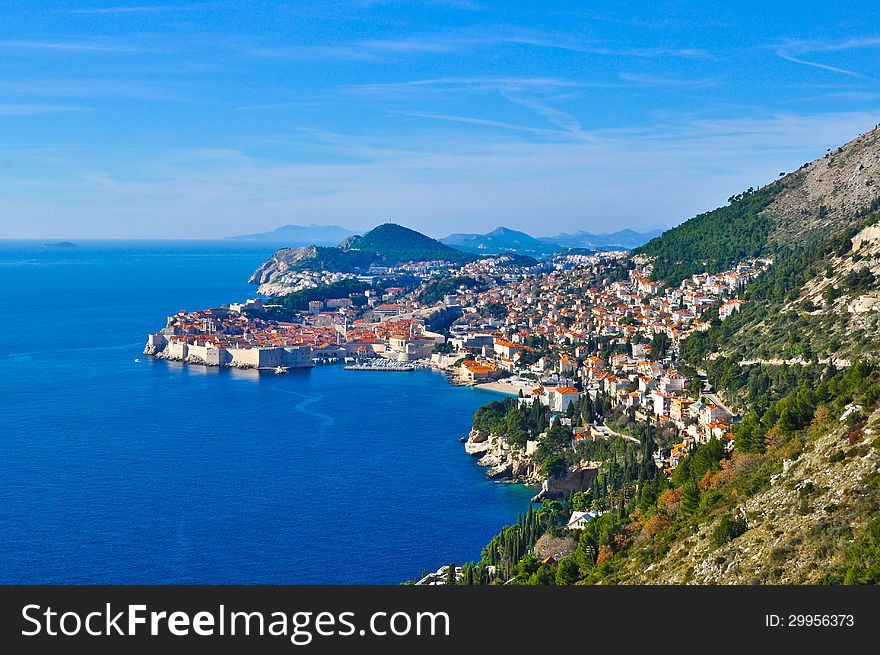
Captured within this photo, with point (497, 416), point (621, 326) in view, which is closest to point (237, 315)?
point (621, 326)

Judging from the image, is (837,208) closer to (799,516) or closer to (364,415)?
(364,415)

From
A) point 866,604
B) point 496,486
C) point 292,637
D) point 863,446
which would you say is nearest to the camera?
point 292,637

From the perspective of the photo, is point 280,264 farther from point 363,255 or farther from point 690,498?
point 690,498

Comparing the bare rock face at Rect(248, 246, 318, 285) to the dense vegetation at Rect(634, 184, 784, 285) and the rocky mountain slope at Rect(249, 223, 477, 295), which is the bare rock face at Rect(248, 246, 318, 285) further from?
the dense vegetation at Rect(634, 184, 784, 285)

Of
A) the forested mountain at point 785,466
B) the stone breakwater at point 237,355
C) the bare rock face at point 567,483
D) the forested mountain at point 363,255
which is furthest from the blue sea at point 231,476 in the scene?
the forested mountain at point 363,255

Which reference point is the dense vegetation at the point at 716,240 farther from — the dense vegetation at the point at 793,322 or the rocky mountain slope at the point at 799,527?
the rocky mountain slope at the point at 799,527

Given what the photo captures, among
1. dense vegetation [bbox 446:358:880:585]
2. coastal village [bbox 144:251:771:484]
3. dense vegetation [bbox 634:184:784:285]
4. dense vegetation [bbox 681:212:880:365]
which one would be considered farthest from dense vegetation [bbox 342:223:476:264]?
dense vegetation [bbox 446:358:880:585]

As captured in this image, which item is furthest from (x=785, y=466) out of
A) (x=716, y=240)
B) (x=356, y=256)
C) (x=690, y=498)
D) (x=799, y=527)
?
(x=356, y=256)
